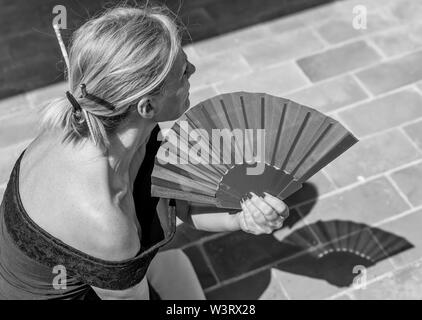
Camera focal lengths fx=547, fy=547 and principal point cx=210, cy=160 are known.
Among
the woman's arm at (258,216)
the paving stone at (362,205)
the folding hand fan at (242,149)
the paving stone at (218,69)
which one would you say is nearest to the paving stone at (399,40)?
the paving stone at (218,69)

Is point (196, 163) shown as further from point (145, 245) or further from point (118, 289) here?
point (118, 289)

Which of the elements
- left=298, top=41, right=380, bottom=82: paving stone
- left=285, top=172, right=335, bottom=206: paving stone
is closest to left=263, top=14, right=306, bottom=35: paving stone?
left=298, top=41, right=380, bottom=82: paving stone

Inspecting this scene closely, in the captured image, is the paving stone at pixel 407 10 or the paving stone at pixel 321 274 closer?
the paving stone at pixel 321 274

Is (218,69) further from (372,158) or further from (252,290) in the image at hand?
(252,290)

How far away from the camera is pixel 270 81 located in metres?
3.77

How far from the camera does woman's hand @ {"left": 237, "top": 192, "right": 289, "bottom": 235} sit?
5.95 feet

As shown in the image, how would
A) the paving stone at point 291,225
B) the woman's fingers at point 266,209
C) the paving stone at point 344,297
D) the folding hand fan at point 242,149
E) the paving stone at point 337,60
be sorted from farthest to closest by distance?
the paving stone at point 337,60, the paving stone at point 291,225, the paving stone at point 344,297, the folding hand fan at point 242,149, the woman's fingers at point 266,209

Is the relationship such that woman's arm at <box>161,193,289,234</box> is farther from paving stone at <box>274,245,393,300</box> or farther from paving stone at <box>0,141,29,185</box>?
paving stone at <box>0,141,29,185</box>

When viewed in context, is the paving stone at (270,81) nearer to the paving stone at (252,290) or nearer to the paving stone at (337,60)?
the paving stone at (337,60)

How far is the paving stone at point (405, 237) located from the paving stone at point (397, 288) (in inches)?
2.4

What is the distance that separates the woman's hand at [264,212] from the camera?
181 cm

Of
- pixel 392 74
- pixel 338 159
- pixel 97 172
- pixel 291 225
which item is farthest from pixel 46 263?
pixel 392 74
